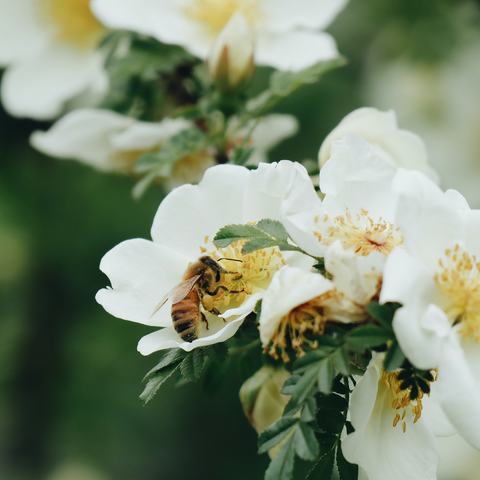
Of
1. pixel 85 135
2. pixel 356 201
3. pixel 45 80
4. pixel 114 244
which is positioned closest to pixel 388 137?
pixel 356 201

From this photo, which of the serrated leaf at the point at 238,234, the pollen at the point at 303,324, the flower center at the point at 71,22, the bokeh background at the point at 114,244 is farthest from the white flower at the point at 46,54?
the pollen at the point at 303,324

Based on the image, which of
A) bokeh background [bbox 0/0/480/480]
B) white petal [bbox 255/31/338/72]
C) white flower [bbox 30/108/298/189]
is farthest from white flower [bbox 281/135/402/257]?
bokeh background [bbox 0/0/480/480]

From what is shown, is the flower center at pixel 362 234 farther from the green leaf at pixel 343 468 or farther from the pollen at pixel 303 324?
the green leaf at pixel 343 468

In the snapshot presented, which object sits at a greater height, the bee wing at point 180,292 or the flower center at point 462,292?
the flower center at point 462,292

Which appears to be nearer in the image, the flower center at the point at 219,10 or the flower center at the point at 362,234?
the flower center at the point at 362,234

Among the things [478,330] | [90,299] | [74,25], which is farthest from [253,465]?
[478,330]

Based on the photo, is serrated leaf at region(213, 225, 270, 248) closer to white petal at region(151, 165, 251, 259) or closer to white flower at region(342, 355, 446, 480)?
white petal at region(151, 165, 251, 259)
